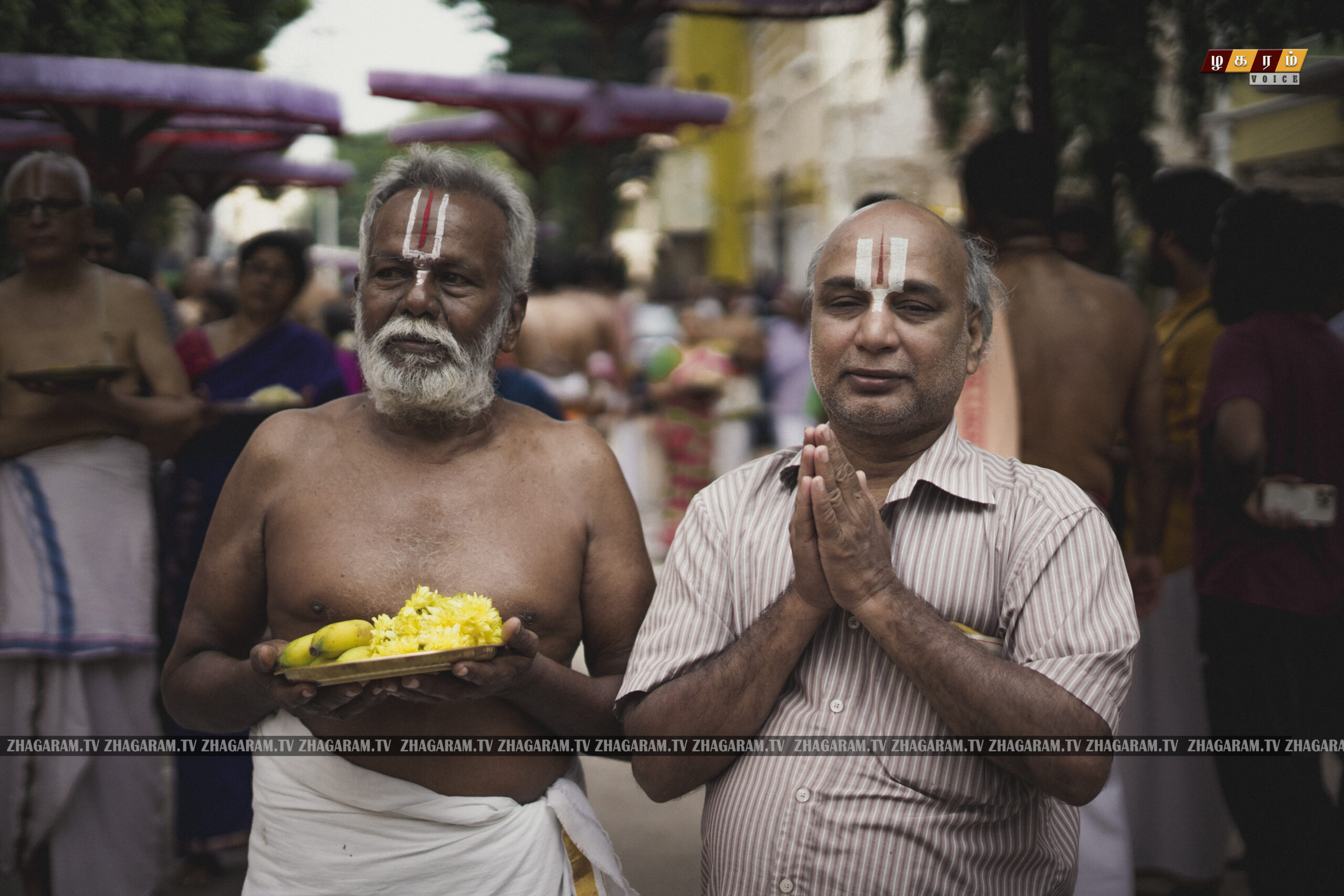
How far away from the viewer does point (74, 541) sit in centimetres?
350


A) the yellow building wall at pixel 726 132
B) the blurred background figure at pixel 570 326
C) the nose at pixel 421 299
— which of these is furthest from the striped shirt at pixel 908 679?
the yellow building wall at pixel 726 132

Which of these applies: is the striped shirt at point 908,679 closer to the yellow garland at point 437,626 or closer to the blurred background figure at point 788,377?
the yellow garland at point 437,626

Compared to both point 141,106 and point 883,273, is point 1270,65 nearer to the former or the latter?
point 883,273

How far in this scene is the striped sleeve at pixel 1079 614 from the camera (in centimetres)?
175

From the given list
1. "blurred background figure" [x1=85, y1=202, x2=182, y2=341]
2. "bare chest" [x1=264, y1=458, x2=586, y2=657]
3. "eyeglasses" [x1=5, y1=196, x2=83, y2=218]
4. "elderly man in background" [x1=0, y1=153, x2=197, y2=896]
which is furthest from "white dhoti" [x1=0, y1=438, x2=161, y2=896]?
"bare chest" [x1=264, y1=458, x2=586, y2=657]

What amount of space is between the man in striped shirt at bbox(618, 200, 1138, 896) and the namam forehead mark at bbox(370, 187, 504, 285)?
2.18ft

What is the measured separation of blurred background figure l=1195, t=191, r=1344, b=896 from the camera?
126 inches

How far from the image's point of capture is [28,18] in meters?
3.38

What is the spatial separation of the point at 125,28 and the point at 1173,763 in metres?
4.46

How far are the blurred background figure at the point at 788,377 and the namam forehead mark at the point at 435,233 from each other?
5.98 meters

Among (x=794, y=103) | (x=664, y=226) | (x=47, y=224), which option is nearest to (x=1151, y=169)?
(x=47, y=224)

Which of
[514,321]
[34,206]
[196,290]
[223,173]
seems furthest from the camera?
[196,290]

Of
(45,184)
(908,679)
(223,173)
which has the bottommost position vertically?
(908,679)

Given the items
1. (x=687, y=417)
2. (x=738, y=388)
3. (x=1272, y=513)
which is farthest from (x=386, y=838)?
(x=738, y=388)
